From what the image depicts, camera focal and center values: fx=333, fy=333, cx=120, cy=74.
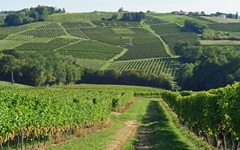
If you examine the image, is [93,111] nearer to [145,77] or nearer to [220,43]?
[145,77]

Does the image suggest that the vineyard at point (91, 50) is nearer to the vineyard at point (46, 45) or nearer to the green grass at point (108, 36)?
the vineyard at point (46, 45)

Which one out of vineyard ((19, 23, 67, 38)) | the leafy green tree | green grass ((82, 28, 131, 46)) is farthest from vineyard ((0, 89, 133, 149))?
vineyard ((19, 23, 67, 38))

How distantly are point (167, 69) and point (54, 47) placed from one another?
190 feet

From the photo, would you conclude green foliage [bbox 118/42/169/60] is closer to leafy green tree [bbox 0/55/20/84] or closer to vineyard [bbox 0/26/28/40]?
leafy green tree [bbox 0/55/20/84]

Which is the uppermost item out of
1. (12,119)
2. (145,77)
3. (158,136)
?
(12,119)

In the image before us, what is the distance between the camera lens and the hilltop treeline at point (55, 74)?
355ft

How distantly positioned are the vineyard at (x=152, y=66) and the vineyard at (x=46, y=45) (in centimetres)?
3732

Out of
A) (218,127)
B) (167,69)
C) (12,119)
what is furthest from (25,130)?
(167,69)

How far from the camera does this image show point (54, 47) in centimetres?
15788

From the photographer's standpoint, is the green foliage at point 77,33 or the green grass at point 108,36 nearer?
the green grass at point 108,36

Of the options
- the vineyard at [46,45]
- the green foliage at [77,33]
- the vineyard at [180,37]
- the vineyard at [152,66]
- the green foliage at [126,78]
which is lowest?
the green foliage at [126,78]

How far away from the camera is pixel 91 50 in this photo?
15400cm

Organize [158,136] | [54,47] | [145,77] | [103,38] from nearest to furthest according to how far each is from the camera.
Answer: [158,136] → [145,77] → [54,47] → [103,38]

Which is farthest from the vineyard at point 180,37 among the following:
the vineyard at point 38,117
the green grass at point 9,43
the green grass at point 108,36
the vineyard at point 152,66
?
the vineyard at point 38,117
